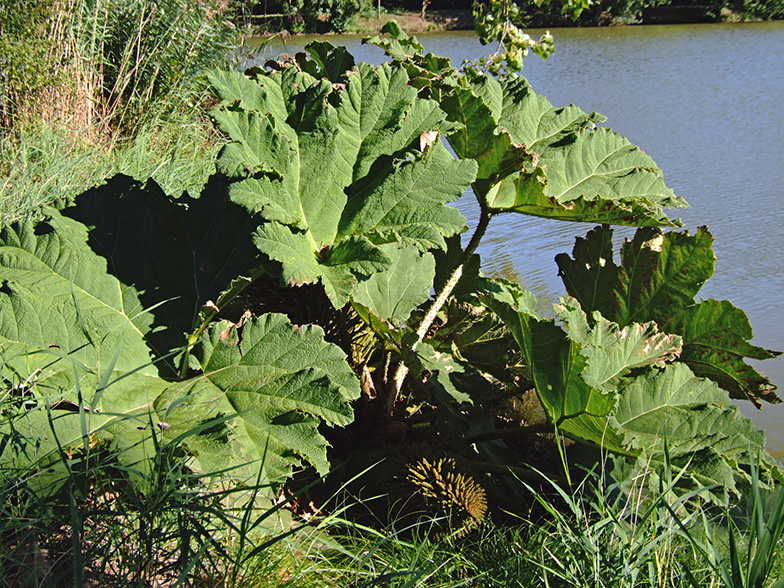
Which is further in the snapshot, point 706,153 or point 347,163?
point 706,153

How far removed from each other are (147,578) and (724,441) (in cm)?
132

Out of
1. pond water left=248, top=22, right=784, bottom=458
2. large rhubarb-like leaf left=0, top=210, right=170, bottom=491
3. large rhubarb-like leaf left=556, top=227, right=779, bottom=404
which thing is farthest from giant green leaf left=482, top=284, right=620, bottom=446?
pond water left=248, top=22, right=784, bottom=458

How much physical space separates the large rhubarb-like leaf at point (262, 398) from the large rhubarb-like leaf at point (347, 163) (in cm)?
21

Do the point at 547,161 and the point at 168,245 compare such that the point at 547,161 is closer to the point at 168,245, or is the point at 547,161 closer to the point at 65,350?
the point at 168,245

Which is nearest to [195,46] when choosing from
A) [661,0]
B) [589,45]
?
[589,45]

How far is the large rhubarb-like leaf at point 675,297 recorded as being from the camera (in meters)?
2.06

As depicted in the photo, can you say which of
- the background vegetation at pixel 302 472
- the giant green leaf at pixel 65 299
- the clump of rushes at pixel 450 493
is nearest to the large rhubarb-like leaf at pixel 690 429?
the background vegetation at pixel 302 472

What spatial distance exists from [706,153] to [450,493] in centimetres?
586

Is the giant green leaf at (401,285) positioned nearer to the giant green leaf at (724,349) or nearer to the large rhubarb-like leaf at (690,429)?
the large rhubarb-like leaf at (690,429)

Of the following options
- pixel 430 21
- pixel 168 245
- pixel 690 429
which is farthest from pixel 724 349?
pixel 430 21

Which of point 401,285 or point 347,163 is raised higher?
point 347,163

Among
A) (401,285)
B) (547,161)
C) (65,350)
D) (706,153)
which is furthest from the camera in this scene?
(706,153)

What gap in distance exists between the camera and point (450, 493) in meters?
1.77

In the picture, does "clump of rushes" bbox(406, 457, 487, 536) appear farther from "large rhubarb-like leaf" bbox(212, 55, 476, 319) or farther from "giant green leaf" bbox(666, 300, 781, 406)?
"giant green leaf" bbox(666, 300, 781, 406)
